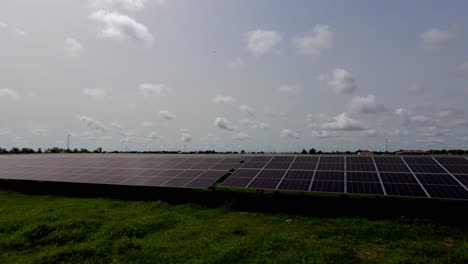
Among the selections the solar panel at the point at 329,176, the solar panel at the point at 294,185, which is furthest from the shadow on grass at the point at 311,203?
the solar panel at the point at 329,176

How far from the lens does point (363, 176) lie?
1750 centimetres

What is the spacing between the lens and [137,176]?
21.7 meters

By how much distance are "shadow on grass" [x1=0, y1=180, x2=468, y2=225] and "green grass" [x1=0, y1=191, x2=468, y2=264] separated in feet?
3.13

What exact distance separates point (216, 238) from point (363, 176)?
444 inches

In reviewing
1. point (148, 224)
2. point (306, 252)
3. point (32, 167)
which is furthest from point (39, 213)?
point (32, 167)

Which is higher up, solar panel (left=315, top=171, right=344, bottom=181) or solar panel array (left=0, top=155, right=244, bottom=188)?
solar panel (left=315, top=171, right=344, bottom=181)

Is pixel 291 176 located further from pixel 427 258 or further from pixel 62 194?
pixel 62 194

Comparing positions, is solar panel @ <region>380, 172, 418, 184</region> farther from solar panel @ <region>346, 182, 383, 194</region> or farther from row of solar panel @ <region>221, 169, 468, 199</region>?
solar panel @ <region>346, 182, 383, 194</region>

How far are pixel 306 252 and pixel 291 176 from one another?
871 cm

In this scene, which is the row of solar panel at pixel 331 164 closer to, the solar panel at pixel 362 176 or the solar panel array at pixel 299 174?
the solar panel array at pixel 299 174

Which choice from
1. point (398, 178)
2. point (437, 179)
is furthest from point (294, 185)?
point (437, 179)

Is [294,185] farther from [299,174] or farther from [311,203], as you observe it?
[299,174]

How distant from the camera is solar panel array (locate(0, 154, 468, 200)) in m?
15.4

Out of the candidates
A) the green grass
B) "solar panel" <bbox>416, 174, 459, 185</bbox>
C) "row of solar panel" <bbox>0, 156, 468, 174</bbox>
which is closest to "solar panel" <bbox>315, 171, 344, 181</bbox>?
"row of solar panel" <bbox>0, 156, 468, 174</bbox>
